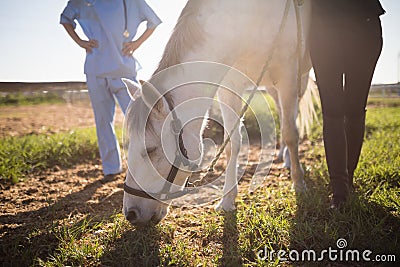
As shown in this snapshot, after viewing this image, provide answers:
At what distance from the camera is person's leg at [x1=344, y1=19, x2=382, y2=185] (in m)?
2.35

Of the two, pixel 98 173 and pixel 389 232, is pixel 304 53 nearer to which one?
pixel 389 232

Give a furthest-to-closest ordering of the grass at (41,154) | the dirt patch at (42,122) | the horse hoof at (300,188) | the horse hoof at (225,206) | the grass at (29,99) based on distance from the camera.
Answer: the grass at (29,99), the dirt patch at (42,122), the grass at (41,154), the horse hoof at (300,188), the horse hoof at (225,206)

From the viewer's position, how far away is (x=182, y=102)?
1.90 meters

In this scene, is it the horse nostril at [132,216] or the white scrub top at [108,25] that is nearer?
the horse nostril at [132,216]

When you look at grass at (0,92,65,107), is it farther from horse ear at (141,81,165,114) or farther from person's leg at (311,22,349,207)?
person's leg at (311,22,349,207)

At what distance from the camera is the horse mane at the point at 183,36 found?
2.00 metres

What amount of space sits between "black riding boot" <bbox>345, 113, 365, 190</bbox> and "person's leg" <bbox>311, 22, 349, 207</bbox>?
37cm

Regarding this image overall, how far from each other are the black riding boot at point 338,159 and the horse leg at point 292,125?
51 centimetres

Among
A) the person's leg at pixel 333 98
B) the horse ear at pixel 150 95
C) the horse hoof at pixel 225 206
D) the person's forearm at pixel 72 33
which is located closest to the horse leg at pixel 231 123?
the horse hoof at pixel 225 206

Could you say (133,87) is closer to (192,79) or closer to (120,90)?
(192,79)

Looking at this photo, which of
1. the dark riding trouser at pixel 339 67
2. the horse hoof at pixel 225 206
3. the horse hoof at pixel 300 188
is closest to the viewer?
the dark riding trouser at pixel 339 67

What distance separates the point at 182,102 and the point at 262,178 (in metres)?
2.00

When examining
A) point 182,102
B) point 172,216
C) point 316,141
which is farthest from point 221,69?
point 316,141

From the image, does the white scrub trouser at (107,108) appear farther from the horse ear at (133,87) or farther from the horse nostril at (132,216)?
the horse nostril at (132,216)
